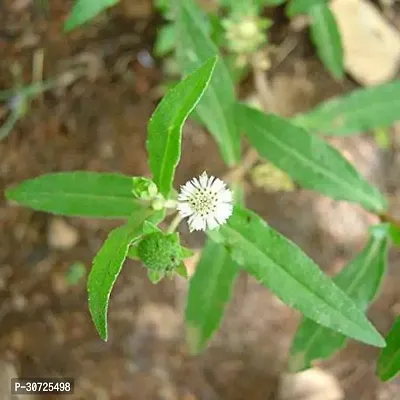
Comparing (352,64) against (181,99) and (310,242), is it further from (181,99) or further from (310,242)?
(181,99)

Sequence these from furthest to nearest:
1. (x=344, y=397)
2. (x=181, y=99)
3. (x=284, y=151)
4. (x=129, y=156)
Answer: (x=129, y=156) → (x=344, y=397) → (x=284, y=151) → (x=181, y=99)

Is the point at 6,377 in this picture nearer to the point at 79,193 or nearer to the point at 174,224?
the point at 79,193

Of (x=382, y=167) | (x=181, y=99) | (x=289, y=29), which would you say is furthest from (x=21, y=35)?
(x=181, y=99)

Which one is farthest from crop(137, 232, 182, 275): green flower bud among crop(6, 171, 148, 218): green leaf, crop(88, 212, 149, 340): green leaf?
crop(6, 171, 148, 218): green leaf

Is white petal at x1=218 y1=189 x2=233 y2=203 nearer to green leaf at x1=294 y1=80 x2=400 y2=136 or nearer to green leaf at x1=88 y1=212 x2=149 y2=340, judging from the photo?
green leaf at x1=88 y1=212 x2=149 y2=340

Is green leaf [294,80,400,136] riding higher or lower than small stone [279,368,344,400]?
higher

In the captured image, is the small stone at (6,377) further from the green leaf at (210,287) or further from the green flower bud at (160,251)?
the green flower bud at (160,251)
